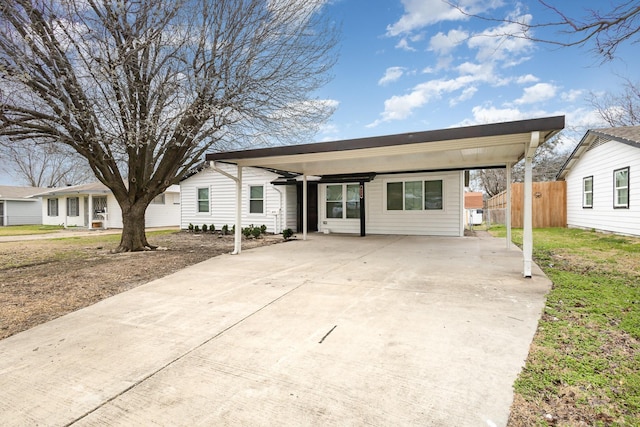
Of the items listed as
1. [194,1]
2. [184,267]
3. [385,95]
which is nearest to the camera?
[184,267]

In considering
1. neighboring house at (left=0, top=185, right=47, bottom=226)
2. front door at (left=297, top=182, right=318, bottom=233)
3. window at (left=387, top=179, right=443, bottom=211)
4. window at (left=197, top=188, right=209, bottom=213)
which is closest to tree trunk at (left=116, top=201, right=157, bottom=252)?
front door at (left=297, top=182, right=318, bottom=233)

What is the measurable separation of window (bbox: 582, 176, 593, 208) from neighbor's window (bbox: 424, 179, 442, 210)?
20.3ft

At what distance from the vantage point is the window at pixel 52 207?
22.9 metres

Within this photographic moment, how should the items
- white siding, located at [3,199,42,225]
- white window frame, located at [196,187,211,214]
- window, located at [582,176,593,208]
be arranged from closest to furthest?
window, located at [582,176,593,208]
white window frame, located at [196,187,211,214]
white siding, located at [3,199,42,225]

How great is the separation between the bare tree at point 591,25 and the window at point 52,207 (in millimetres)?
27413

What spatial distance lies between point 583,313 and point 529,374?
1.84 metres

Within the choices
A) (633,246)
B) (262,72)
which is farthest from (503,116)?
(262,72)

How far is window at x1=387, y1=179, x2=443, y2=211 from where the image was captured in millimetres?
Result: 12008

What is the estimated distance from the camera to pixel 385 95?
1356 cm

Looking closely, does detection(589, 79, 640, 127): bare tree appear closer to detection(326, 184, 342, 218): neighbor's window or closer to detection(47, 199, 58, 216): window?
detection(326, 184, 342, 218): neighbor's window

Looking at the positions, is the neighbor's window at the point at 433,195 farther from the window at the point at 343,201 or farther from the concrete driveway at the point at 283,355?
the concrete driveway at the point at 283,355

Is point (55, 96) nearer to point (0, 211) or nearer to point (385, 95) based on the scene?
point (385, 95)

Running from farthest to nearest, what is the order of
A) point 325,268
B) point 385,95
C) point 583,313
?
point 385,95 < point 325,268 < point 583,313

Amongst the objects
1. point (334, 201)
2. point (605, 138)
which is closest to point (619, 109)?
point (605, 138)
